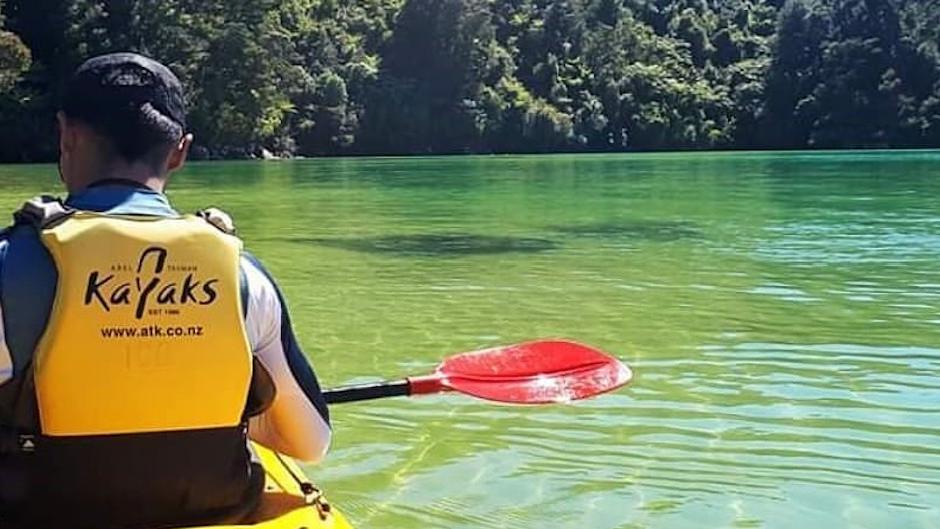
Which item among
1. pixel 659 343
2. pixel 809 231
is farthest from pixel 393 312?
pixel 809 231

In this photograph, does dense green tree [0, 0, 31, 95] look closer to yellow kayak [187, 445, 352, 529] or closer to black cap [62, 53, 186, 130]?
yellow kayak [187, 445, 352, 529]

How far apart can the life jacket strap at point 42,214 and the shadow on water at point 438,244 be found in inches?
387

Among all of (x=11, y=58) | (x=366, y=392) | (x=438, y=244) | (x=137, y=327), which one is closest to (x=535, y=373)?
(x=366, y=392)

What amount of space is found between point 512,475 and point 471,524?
57 cm

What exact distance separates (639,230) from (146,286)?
43.1ft

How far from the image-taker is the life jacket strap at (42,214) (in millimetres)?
2170

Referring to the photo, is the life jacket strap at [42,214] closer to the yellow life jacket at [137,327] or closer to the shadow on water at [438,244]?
the yellow life jacket at [137,327]

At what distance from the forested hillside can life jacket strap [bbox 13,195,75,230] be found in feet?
151

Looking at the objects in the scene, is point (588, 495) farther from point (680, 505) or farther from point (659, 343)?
point (659, 343)

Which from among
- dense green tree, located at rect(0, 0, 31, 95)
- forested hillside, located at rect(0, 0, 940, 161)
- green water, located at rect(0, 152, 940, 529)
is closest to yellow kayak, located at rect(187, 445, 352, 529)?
green water, located at rect(0, 152, 940, 529)

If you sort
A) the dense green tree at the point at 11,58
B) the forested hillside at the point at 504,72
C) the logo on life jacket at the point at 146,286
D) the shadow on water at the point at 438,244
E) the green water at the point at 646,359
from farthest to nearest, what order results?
the forested hillside at the point at 504,72, the dense green tree at the point at 11,58, the shadow on water at the point at 438,244, the green water at the point at 646,359, the logo on life jacket at the point at 146,286

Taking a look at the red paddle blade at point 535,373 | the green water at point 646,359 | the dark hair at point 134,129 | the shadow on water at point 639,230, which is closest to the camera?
the dark hair at point 134,129

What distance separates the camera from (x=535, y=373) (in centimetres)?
372

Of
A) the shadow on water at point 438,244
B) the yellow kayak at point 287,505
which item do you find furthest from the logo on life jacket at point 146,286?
the shadow on water at point 438,244
